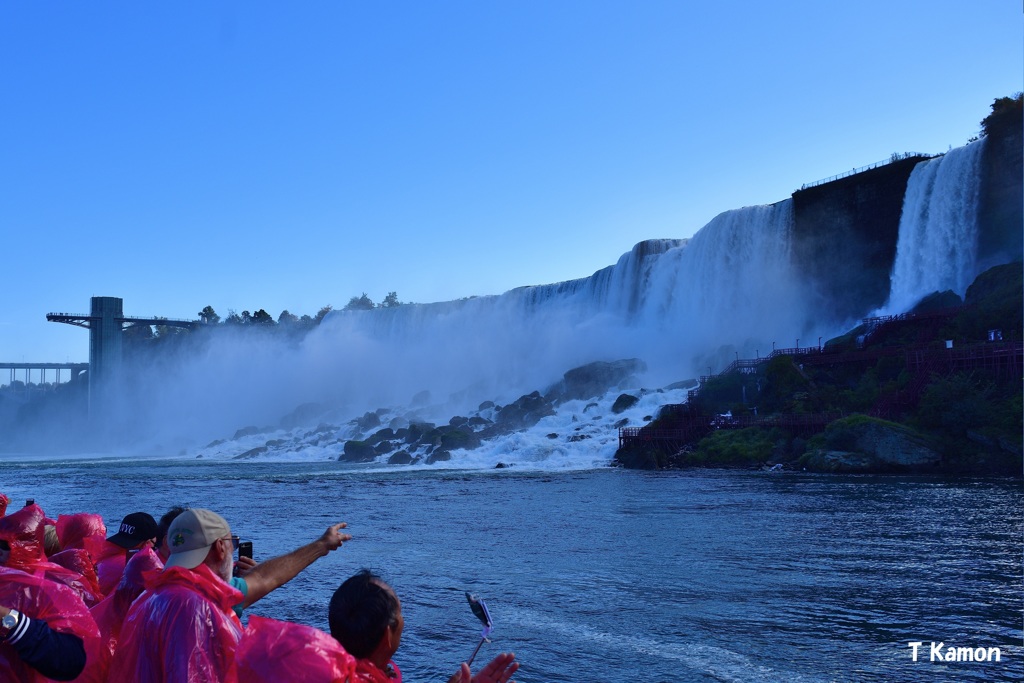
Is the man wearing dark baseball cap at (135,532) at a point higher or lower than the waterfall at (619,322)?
lower

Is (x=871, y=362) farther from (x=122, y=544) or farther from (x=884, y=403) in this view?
(x=122, y=544)

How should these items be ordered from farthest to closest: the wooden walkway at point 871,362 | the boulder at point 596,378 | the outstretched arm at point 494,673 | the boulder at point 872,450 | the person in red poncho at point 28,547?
the boulder at point 596,378 < the wooden walkway at point 871,362 < the boulder at point 872,450 < the person in red poncho at point 28,547 < the outstretched arm at point 494,673

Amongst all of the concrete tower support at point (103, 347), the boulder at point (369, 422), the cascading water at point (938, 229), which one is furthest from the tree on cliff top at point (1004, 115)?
the concrete tower support at point (103, 347)

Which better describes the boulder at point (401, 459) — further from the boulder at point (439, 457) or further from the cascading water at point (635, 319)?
the cascading water at point (635, 319)

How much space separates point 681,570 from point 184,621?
362 inches

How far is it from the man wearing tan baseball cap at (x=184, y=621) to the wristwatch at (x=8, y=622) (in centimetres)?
30

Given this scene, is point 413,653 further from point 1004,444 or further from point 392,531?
point 1004,444

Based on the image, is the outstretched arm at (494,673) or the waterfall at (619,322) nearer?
the outstretched arm at (494,673)

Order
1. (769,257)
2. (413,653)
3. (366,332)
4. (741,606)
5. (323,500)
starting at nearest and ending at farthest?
(413,653) < (741,606) < (323,500) < (769,257) < (366,332)

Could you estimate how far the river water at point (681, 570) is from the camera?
7254 mm

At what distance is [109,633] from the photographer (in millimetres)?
3285

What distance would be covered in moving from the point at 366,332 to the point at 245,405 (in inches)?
484

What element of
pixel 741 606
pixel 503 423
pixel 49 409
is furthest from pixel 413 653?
pixel 49 409

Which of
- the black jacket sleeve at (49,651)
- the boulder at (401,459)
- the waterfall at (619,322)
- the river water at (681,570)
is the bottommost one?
the boulder at (401,459)
